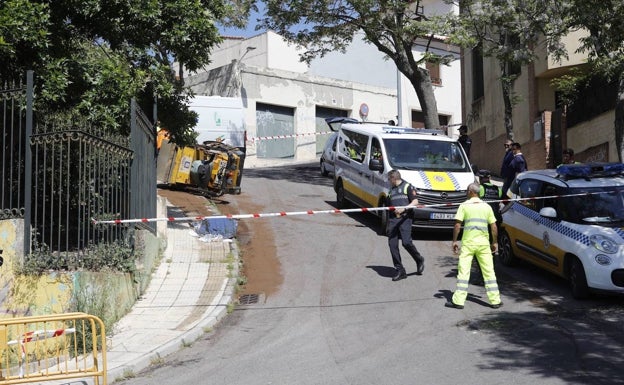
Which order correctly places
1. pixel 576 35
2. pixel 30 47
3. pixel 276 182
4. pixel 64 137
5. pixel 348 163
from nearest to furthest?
pixel 64 137
pixel 30 47
pixel 348 163
pixel 576 35
pixel 276 182

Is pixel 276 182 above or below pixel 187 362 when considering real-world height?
above

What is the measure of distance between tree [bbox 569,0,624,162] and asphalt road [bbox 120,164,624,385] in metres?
3.37

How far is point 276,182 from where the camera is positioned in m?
22.4

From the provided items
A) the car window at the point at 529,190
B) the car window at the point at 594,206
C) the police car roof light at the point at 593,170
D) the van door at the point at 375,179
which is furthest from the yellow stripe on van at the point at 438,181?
the car window at the point at 594,206

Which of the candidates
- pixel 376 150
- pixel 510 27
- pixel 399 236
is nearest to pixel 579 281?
pixel 399 236

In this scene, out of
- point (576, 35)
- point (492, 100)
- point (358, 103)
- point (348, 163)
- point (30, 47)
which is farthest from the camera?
point (358, 103)

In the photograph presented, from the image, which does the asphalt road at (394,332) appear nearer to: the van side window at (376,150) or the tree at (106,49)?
the van side window at (376,150)

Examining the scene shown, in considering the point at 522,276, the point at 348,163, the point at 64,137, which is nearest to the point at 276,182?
the point at 348,163

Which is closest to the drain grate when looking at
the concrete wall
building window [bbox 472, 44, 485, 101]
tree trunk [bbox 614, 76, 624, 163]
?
tree trunk [bbox 614, 76, 624, 163]

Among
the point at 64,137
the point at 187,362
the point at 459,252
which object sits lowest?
the point at 187,362

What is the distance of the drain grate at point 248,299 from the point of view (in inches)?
412

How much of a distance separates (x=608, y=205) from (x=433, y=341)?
4059mm

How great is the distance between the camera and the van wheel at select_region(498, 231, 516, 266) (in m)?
12.1

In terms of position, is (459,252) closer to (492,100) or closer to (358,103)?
(492,100)
